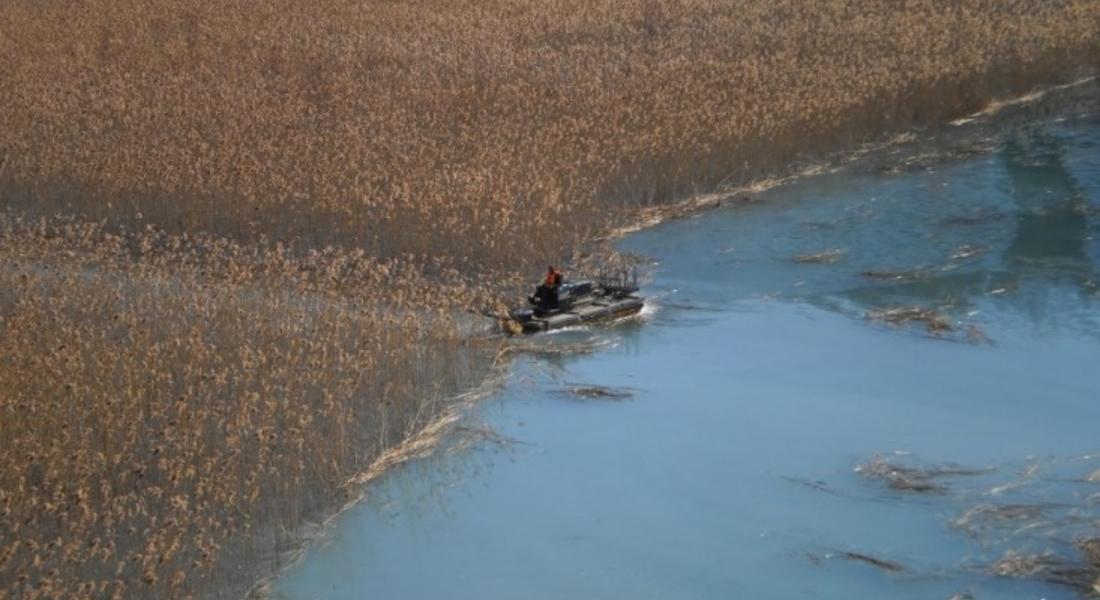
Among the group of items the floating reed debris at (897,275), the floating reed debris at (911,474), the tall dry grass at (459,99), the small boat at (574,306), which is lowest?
the floating reed debris at (911,474)

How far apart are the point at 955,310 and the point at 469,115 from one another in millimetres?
7159

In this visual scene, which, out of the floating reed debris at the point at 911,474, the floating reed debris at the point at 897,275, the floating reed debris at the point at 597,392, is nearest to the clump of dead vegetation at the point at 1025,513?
the floating reed debris at the point at 911,474

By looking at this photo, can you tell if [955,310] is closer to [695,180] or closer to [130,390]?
[695,180]

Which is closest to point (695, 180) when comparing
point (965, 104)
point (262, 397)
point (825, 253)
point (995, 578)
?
point (825, 253)

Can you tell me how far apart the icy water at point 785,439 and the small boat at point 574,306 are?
151 millimetres

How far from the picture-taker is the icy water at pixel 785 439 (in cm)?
762

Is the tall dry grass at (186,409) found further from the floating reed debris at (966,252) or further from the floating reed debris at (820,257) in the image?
the floating reed debris at (966,252)

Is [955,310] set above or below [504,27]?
below

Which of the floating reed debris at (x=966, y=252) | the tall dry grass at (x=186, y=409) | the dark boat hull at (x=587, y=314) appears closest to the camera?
the tall dry grass at (x=186, y=409)

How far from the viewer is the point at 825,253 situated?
45.5 ft

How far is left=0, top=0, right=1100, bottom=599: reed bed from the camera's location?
7828mm

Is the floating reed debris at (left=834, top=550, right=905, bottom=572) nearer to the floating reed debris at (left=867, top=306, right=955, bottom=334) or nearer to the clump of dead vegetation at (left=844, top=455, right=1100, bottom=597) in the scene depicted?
the clump of dead vegetation at (left=844, top=455, right=1100, bottom=597)

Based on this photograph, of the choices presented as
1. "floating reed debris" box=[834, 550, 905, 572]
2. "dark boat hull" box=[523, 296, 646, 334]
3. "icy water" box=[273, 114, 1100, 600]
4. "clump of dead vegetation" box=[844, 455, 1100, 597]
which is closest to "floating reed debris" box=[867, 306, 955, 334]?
"icy water" box=[273, 114, 1100, 600]

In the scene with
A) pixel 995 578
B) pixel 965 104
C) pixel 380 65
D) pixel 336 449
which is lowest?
pixel 995 578
